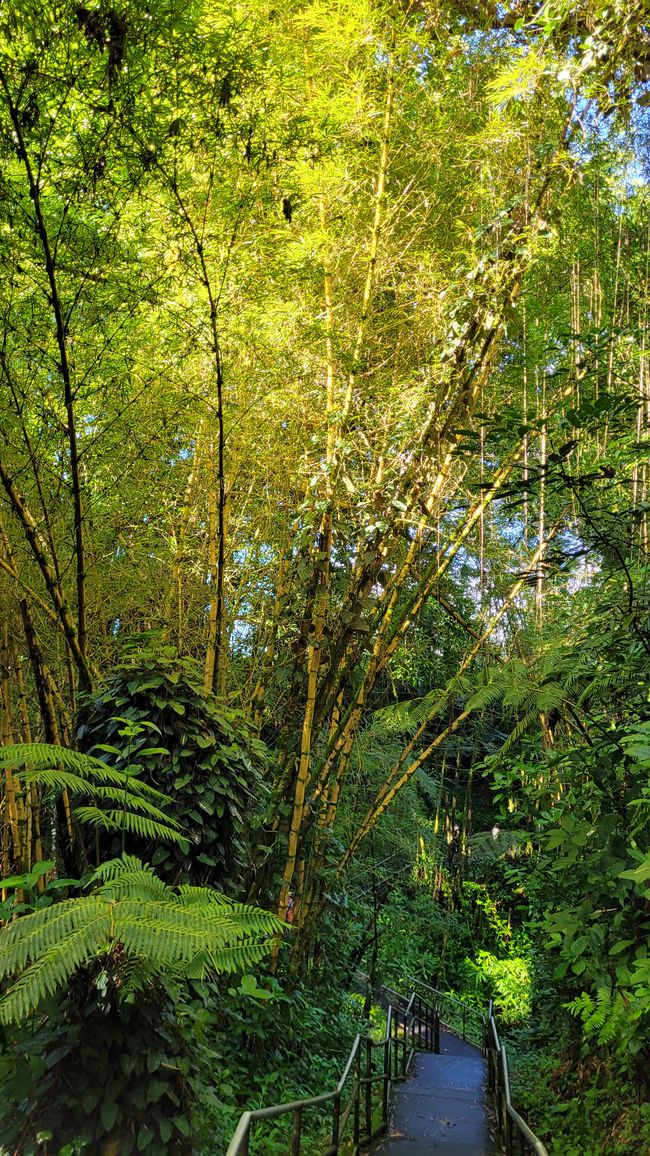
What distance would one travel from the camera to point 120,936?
5.87 feet

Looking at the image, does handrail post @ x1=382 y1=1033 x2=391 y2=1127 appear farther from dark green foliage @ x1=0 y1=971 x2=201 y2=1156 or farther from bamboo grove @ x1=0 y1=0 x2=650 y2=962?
dark green foliage @ x1=0 y1=971 x2=201 y2=1156

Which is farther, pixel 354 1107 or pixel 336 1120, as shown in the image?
pixel 354 1107

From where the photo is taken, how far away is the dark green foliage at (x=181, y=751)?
119 inches

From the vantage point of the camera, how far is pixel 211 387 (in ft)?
13.0

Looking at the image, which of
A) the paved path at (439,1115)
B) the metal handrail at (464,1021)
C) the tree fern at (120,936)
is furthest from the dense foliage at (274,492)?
the metal handrail at (464,1021)

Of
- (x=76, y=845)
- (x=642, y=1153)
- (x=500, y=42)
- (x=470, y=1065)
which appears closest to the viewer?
(x=76, y=845)

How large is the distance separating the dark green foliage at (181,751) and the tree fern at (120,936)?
90cm

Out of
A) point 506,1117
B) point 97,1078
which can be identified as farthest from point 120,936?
point 506,1117

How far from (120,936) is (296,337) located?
10.1 feet

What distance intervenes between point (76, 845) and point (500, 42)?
5030mm

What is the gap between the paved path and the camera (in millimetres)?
4375

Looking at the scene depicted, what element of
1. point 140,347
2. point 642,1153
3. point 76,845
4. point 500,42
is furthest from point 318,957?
point 500,42

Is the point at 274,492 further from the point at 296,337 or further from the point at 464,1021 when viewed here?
the point at 464,1021

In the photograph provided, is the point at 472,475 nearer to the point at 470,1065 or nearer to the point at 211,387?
the point at 211,387
